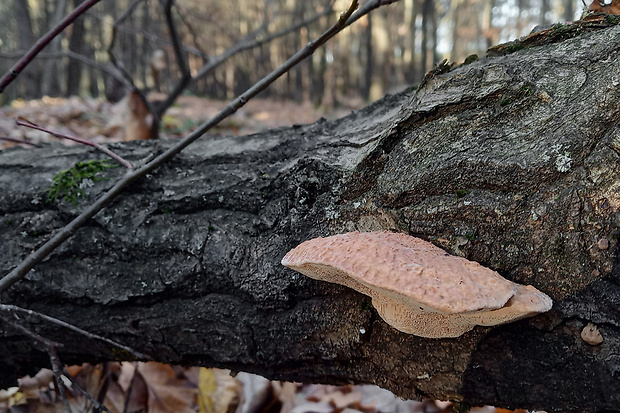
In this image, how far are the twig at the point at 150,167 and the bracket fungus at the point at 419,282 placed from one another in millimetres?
850

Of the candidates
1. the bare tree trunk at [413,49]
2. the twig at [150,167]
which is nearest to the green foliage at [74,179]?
the twig at [150,167]

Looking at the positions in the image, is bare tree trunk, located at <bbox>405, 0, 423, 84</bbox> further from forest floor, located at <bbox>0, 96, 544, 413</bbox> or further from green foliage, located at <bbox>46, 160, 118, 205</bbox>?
green foliage, located at <bbox>46, 160, 118, 205</bbox>

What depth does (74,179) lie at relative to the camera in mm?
2006

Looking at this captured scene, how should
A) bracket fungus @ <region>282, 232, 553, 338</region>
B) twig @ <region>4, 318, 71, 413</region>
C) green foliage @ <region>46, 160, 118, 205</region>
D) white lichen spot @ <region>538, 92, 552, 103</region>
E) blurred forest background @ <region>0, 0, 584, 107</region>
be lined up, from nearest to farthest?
A: 1. bracket fungus @ <region>282, 232, 553, 338</region>
2. white lichen spot @ <region>538, 92, 552, 103</region>
3. twig @ <region>4, 318, 71, 413</region>
4. green foliage @ <region>46, 160, 118, 205</region>
5. blurred forest background @ <region>0, 0, 584, 107</region>

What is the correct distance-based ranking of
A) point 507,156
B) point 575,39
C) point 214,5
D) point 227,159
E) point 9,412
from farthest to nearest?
point 214,5 → point 9,412 → point 227,159 → point 575,39 → point 507,156

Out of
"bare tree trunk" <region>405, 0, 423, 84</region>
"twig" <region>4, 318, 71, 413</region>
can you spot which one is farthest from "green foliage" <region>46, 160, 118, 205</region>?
"bare tree trunk" <region>405, 0, 423, 84</region>

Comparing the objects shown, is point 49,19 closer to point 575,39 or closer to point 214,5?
point 214,5

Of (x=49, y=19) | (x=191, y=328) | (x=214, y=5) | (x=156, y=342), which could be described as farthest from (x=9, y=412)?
(x=214, y=5)

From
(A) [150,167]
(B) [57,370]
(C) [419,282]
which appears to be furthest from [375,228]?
(B) [57,370]

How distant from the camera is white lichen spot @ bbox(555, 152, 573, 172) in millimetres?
1351

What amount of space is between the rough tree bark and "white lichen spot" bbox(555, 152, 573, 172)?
0.01 metres

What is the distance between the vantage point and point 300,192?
169cm

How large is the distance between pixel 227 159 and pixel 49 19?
23.4 meters

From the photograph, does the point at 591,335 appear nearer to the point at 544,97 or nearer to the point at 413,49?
the point at 544,97
